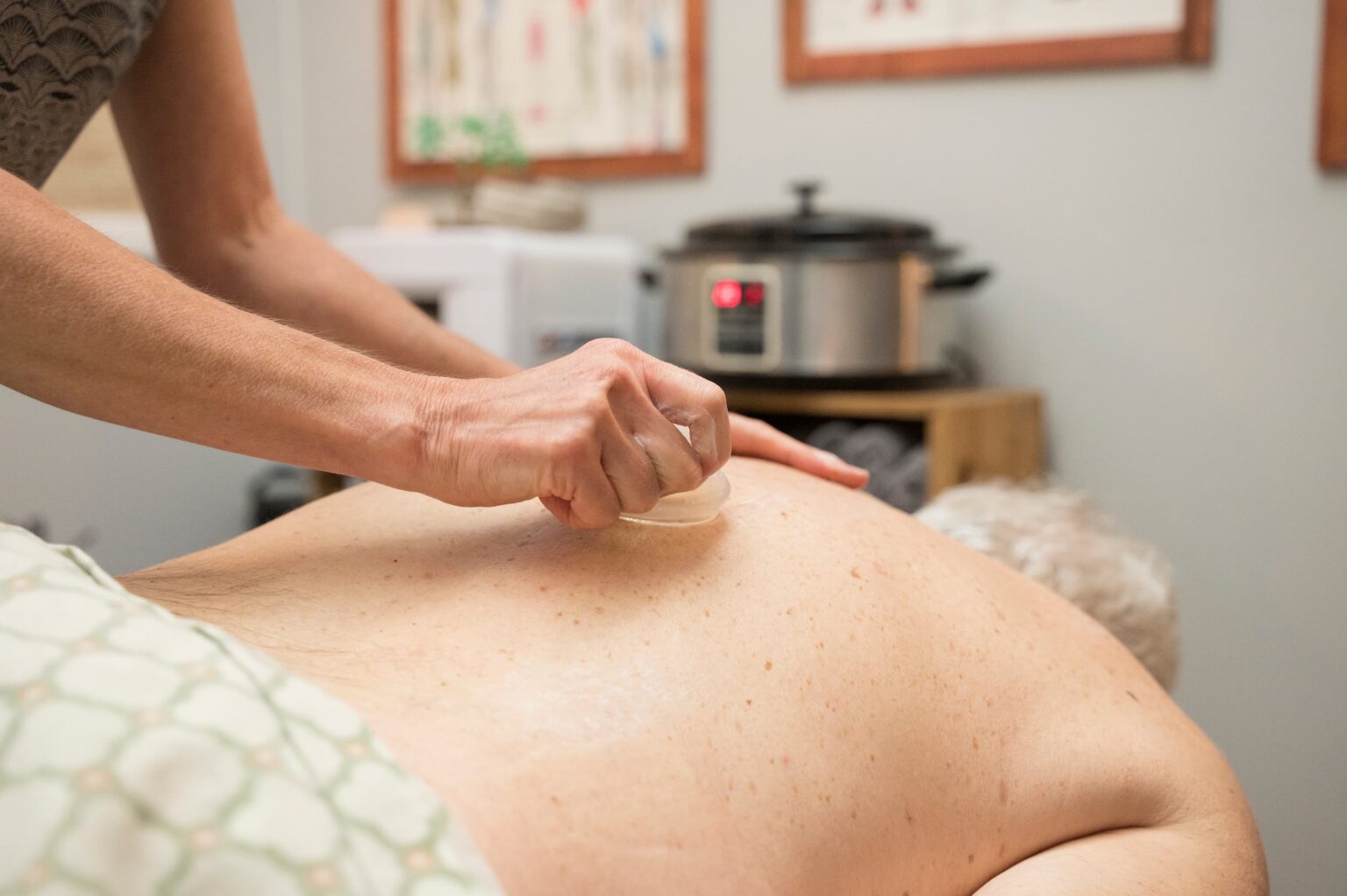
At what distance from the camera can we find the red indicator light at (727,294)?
196 cm

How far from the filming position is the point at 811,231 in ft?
6.26

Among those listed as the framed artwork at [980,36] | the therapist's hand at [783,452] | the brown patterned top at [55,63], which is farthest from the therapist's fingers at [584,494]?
the framed artwork at [980,36]

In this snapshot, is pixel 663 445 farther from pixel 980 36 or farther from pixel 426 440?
pixel 980 36

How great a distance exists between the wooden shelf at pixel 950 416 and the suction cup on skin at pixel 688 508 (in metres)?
1.14

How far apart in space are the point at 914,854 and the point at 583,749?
0.76 feet

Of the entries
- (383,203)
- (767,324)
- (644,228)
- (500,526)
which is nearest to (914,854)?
(500,526)

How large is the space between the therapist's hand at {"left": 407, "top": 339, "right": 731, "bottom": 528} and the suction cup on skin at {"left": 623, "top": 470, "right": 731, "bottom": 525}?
13mm

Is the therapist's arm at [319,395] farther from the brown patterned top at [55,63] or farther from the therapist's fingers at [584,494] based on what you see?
the brown patterned top at [55,63]

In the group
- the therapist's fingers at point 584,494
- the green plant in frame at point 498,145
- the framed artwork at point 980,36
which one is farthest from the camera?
the green plant in frame at point 498,145

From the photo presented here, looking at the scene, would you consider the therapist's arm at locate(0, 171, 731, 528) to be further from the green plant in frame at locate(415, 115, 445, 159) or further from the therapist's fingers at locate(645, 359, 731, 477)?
the green plant in frame at locate(415, 115, 445, 159)

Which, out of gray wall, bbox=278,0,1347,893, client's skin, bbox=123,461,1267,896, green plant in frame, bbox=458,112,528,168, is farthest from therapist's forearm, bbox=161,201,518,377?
gray wall, bbox=278,0,1347,893

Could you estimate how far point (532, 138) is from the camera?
103 inches

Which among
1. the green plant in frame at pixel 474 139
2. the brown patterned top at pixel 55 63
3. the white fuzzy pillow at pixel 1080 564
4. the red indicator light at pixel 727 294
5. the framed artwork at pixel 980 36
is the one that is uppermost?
the framed artwork at pixel 980 36

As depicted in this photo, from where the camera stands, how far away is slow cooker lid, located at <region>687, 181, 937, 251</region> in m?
1.91
